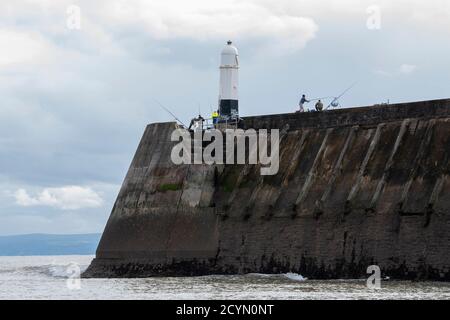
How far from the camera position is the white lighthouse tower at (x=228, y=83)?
171 feet

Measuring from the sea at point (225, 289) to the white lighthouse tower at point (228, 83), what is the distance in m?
9.01

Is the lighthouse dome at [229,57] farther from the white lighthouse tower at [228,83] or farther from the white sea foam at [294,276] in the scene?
the white sea foam at [294,276]

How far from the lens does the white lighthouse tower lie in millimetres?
52188

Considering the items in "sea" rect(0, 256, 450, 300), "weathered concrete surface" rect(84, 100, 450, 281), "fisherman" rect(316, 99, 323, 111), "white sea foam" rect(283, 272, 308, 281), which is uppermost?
"fisherman" rect(316, 99, 323, 111)

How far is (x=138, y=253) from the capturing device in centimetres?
4878

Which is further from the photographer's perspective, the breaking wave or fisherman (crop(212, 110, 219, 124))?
fisherman (crop(212, 110, 219, 124))

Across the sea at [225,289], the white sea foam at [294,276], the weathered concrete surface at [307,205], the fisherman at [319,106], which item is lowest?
the sea at [225,289]

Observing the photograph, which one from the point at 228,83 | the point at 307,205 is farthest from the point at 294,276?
the point at 228,83

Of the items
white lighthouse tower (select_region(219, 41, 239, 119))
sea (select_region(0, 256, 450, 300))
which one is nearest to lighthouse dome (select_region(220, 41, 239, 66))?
white lighthouse tower (select_region(219, 41, 239, 119))

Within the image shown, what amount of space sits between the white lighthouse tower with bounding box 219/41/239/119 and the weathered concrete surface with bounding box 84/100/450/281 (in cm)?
209

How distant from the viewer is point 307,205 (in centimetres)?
4438

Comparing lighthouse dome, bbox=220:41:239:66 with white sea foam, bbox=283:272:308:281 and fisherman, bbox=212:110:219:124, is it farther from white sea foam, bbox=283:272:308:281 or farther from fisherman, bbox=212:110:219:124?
white sea foam, bbox=283:272:308:281

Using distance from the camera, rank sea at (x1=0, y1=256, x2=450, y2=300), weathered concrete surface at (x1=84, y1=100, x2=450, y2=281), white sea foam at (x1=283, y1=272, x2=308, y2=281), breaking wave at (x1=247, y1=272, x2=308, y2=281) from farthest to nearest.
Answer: breaking wave at (x1=247, y1=272, x2=308, y2=281)
white sea foam at (x1=283, y1=272, x2=308, y2=281)
weathered concrete surface at (x1=84, y1=100, x2=450, y2=281)
sea at (x1=0, y1=256, x2=450, y2=300)

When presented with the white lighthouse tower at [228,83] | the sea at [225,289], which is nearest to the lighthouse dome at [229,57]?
the white lighthouse tower at [228,83]
